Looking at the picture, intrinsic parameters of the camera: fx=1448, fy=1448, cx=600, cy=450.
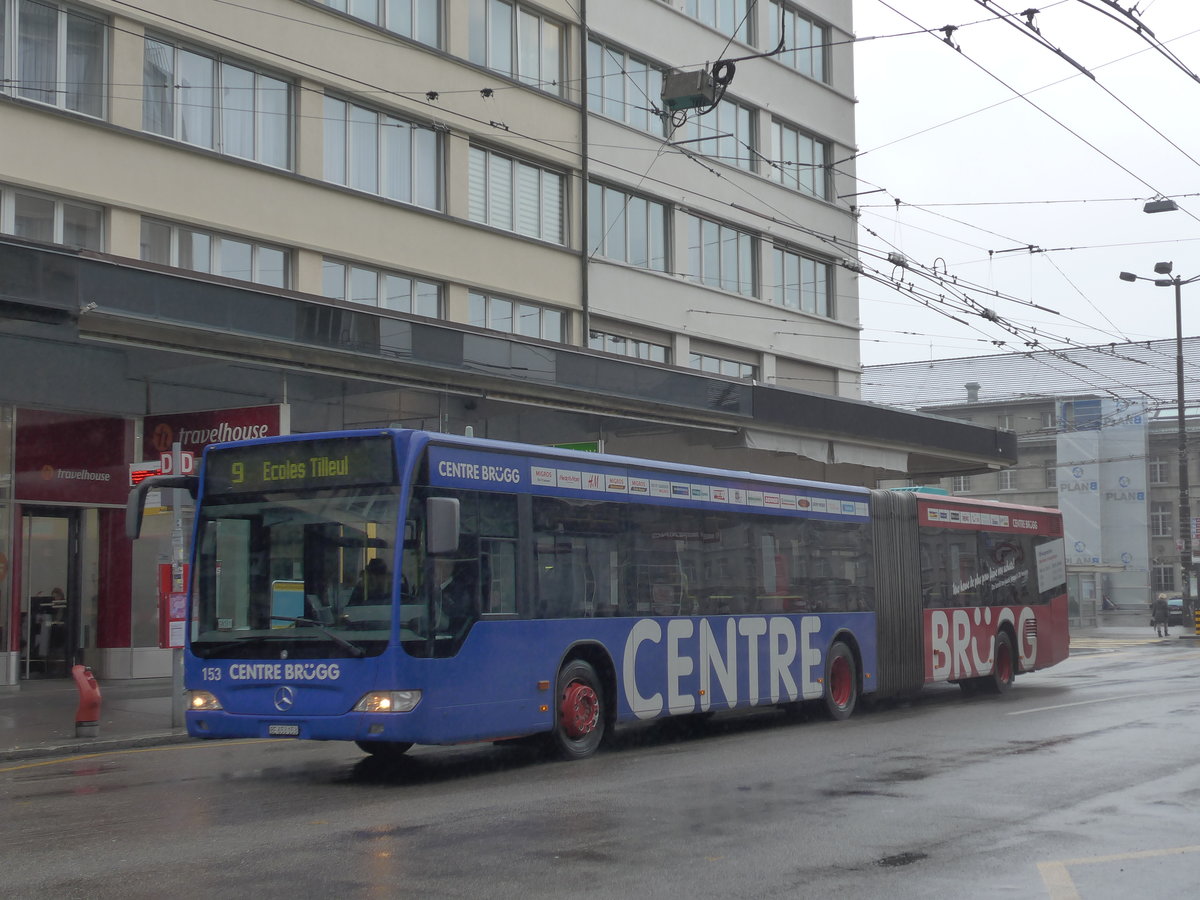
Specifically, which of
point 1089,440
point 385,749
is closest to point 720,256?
point 385,749

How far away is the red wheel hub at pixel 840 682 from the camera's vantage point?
17.0m

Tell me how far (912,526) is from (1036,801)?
925cm

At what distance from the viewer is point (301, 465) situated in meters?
11.8

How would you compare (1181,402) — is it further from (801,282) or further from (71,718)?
(71,718)

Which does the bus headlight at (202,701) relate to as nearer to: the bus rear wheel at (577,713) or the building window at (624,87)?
the bus rear wheel at (577,713)

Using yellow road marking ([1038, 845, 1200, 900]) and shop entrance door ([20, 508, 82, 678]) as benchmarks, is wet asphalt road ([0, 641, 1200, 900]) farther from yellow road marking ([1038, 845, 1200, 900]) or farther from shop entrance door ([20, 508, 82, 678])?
shop entrance door ([20, 508, 82, 678])

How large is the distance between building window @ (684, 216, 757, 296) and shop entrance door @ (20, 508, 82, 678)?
55.1 ft

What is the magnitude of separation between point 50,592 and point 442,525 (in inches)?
510

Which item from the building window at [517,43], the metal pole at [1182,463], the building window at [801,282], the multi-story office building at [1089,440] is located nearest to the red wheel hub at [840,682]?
the building window at [517,43]

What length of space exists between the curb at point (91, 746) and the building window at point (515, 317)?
13019 millimetres

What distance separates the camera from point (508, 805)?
9.95 meters

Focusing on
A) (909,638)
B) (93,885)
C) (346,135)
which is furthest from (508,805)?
(346,135)

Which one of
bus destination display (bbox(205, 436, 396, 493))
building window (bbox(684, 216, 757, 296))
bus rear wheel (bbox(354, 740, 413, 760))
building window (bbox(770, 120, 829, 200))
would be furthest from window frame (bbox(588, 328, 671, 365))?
bus destination display (bbox(205, 436, 396, 493))

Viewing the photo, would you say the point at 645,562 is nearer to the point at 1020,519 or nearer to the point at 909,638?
the point at 909,638
